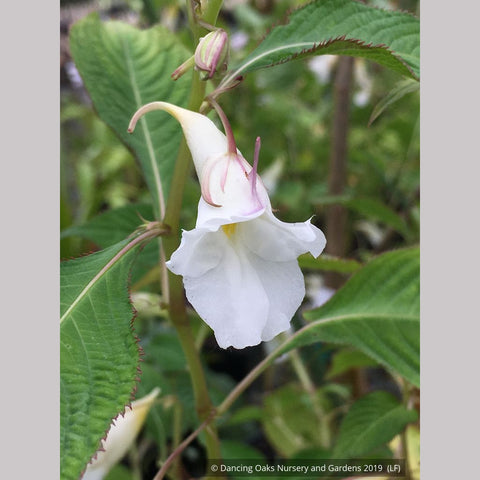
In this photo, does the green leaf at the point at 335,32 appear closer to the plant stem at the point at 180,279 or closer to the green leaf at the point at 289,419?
the plant stem at the point at 180,279

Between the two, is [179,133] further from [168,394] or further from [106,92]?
[168,394]

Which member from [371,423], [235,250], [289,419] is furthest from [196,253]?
[289,419]

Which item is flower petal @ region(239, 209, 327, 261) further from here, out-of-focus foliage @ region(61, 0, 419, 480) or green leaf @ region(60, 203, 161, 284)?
green leaf @ region(60, 203, 161, 284)

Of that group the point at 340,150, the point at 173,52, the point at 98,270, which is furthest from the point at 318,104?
the point at 98,270

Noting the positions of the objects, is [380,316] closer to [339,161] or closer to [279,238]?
[279,238]

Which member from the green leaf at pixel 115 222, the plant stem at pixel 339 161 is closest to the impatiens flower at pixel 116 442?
the green leaf at pixel 115 222
